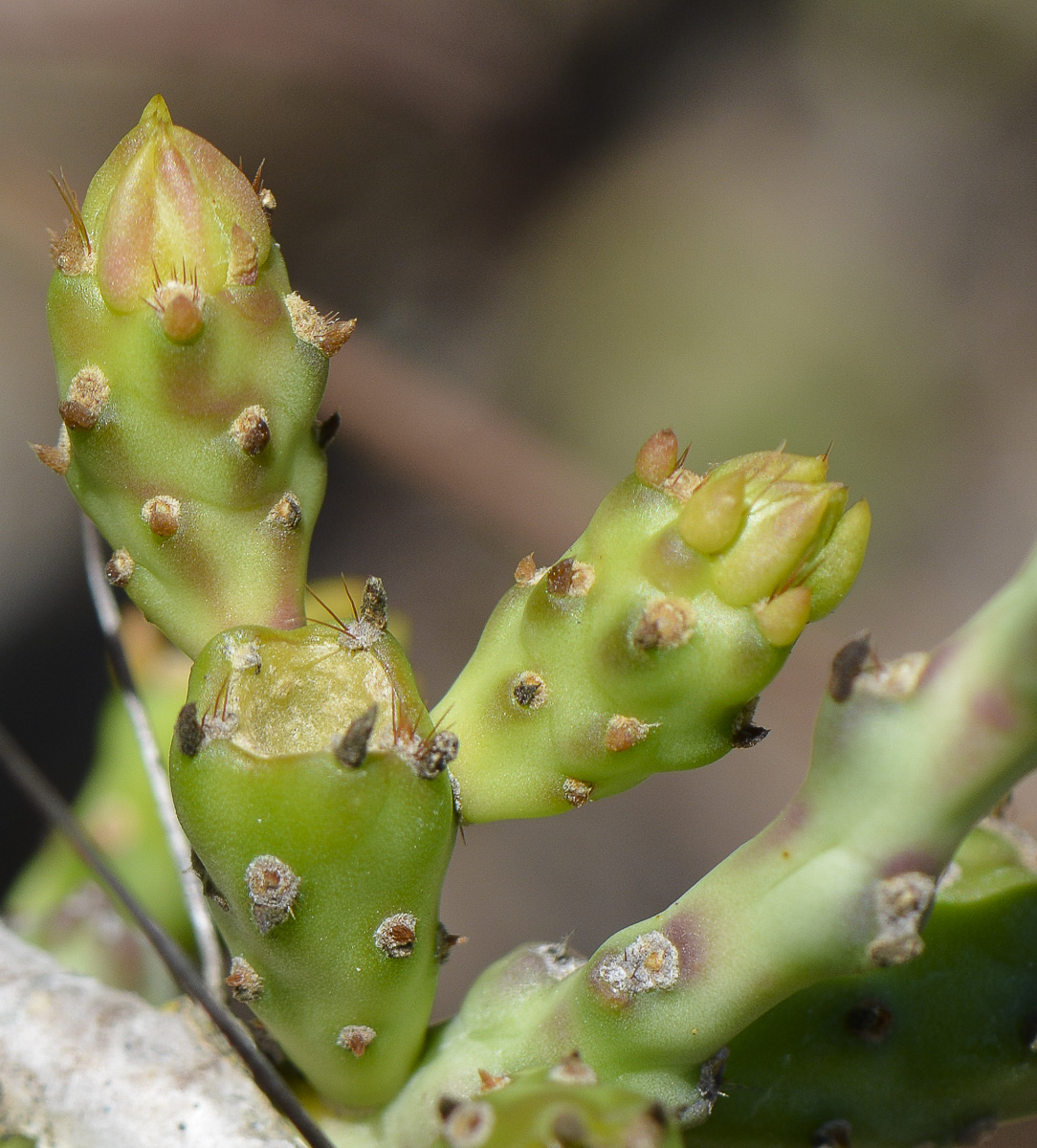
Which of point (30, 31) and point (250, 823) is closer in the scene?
point (250, 823)

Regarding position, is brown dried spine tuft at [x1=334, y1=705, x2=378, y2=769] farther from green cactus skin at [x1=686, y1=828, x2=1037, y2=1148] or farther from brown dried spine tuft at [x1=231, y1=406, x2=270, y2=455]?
green cactus skin at [x1=686, y1=828, x2=1037, y2=1148]

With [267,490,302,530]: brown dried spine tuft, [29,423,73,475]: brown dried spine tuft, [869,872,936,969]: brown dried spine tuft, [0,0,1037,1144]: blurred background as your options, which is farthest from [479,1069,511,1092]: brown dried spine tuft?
[0,0,1037,1144]: blurred background

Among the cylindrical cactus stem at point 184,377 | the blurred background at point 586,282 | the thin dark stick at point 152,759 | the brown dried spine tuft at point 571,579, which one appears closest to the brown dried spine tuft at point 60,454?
the cylindrical cactus stem at point 184,377

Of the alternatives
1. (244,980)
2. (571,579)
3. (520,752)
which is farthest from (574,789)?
(244,980)

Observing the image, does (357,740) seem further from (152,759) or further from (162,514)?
(152,759)

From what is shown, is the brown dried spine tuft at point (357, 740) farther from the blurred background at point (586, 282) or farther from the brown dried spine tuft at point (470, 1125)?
the blurred background at point (586, 282)

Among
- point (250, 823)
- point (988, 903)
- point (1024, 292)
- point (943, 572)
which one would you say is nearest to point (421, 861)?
point (250, 823)

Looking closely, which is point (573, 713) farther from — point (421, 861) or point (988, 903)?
point (988, 903)
